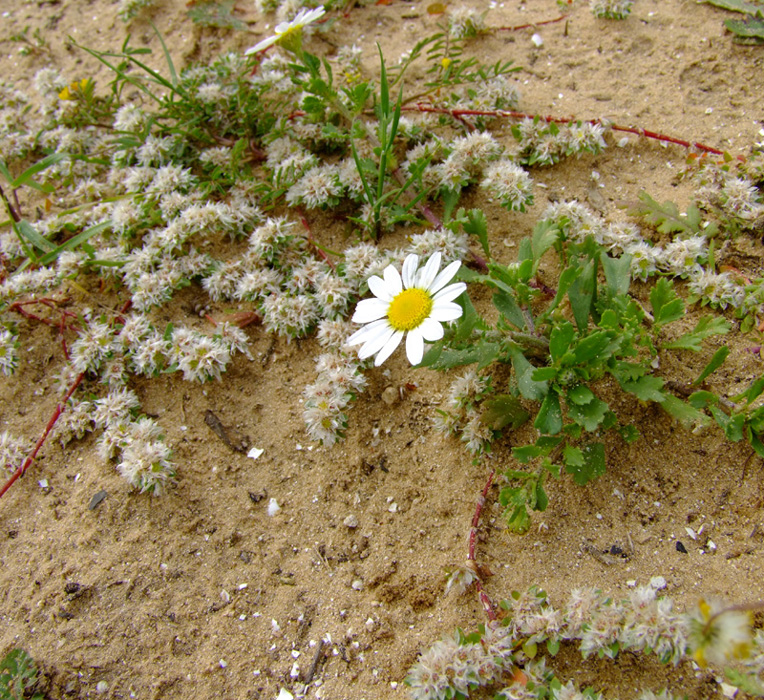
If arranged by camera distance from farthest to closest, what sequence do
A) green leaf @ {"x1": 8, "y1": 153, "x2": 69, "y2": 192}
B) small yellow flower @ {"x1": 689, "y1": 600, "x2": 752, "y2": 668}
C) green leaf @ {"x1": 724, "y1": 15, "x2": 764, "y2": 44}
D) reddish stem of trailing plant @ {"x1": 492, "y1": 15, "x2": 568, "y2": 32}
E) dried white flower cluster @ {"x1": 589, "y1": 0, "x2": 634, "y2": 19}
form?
reddish stem of trailing plant @ {"x1": 492, "y1": 15, "x2": 568, "y2": 32} → dried white flower cluster @ {"x1": 589, "y1": 0, "x2": 634, "y2": 19} → green leaf @ {"x1": 724, "y1": 15, "x2": 764, "y2": 44} → green leaf @ {"x1": 8, "y1": 153, "x2": 69, "y2": 192} → small yellow flower @ {"x1": 689, "y1": 600, "x2": 752, "y2": 668}

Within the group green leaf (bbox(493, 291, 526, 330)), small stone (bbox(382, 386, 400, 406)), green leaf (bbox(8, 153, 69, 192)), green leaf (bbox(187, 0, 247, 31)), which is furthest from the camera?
green leaf (bbox(187, 0, 247, 31))

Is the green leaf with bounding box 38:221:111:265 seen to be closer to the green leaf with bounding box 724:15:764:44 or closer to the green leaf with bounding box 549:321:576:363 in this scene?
the green leaf with bounding box 549:321:576:363

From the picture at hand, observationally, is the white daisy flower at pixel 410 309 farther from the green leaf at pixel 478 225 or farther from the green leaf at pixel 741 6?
the green leaf at pixel 741 6

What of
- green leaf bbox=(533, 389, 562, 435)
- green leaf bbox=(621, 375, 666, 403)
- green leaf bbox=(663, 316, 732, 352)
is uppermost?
green leaf bbox=(533, 389, 562, 435)

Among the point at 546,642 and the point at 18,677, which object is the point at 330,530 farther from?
the point at 18,677

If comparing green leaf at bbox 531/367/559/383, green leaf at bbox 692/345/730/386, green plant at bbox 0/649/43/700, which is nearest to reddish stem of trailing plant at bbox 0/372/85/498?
green plant at bbox 0/649/43/700

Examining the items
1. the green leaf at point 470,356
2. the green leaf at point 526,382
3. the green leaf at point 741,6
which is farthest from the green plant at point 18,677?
the green leaf at point 741,6

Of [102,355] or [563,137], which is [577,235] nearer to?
[563,137]
